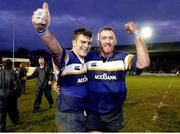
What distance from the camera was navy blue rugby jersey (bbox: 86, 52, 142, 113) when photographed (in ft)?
18.5

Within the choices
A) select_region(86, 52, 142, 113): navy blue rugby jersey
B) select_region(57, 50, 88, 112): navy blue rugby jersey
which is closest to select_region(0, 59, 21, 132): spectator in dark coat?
select_region(86, 52, 142, 113): navy blue rugby jersey

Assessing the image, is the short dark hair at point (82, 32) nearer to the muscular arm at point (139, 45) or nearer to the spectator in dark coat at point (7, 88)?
the muscular arm at point (139, 45)

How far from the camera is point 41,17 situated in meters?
4.38

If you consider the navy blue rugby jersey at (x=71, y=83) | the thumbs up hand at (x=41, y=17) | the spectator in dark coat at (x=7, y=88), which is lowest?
the spectator in dark coat at (x=7, y=88)

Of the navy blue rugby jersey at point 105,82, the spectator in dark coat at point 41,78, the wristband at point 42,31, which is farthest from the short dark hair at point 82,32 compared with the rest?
the spectator in dark coat at point 41,78

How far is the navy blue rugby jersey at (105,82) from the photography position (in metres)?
5.64

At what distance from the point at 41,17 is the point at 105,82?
167cm

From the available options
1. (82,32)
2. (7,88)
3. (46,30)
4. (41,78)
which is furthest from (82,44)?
(41,78)

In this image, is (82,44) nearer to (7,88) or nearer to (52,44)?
(52,44)

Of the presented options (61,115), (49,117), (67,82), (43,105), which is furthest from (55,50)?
(43,105)

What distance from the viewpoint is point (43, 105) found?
16.8m

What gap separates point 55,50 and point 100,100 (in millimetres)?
1206

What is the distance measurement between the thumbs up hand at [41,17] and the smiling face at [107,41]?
1.30 metres

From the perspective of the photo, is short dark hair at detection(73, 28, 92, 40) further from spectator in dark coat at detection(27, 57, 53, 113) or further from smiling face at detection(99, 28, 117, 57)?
spectator in dark coat at detection(27, 57, 53, 113)
